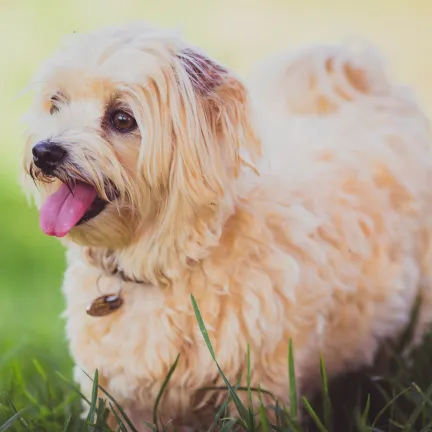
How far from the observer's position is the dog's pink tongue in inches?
98.6

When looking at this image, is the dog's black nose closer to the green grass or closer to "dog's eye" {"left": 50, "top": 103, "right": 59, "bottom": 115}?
"dog's eye" {"left": 50, "top": 103, "right": 59, "bottom": 115}

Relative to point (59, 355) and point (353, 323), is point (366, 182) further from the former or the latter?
point (59, 355)

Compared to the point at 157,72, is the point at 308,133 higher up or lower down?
lower down

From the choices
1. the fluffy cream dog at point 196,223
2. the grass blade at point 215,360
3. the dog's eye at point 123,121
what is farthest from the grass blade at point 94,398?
the dog's eye at point 123,121

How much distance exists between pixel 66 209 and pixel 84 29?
726mm

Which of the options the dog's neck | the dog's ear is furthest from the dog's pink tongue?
the dog's ear

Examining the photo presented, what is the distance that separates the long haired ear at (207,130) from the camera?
A: 2.49 metres

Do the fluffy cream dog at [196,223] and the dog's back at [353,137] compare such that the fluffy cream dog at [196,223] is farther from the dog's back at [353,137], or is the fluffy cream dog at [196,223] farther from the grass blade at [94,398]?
the grass blade at [94,398]

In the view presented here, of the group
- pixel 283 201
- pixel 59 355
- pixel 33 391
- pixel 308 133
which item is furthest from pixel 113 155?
pixel 59 355

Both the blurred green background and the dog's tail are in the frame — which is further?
the blurred green background

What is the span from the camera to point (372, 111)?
3.56 m

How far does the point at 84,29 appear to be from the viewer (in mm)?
2850

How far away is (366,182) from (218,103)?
2.80ft

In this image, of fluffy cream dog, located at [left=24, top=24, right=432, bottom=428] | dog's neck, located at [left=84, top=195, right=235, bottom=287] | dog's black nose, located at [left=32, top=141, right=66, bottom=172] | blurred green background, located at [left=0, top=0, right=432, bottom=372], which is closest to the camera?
dog's black nose, located at [left=32, top=141, right=66, bottom=172]
